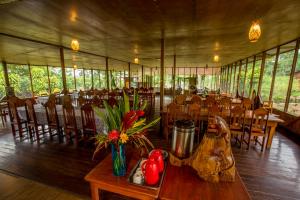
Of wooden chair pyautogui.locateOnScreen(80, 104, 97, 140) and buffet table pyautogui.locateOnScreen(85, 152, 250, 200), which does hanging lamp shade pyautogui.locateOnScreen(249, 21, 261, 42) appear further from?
wooden chair pyautogui.locateOnScreen(80, 104, 97, 140)

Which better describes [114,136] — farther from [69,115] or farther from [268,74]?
[268,74]

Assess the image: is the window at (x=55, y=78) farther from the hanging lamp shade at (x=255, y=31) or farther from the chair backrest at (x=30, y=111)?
the hanging lamp shade at (x=255, y=31)

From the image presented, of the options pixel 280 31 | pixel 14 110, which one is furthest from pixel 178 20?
pixel 14 110

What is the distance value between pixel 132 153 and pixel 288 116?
5.50m

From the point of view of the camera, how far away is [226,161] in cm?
109

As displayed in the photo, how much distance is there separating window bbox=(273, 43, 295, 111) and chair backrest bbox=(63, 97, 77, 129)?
648 centimetres

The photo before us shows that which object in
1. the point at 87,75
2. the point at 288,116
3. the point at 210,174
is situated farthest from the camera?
the point at 87,75

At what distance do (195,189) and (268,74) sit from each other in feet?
22.5

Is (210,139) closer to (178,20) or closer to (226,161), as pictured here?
(226,161)

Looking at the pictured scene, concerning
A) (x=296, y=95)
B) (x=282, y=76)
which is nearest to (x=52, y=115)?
(x=296, y=95)

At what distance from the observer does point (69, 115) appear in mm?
3150

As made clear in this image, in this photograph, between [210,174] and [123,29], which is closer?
[210,174]

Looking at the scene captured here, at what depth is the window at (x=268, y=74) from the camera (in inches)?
225

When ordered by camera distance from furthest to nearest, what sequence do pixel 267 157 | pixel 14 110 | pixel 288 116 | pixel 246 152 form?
pixel 288 116 → pixel 14 110 → pixel 246 152 → pixel 267 157
